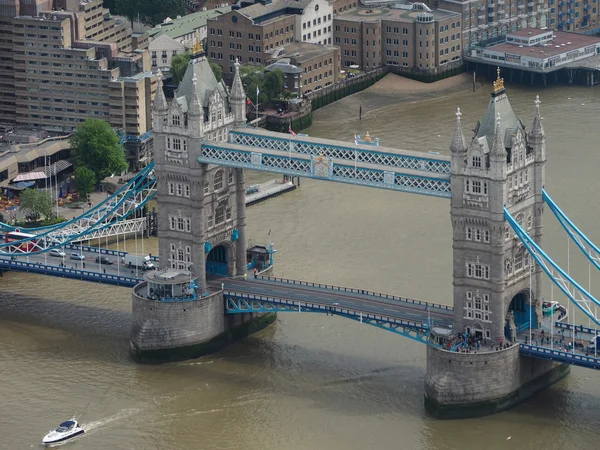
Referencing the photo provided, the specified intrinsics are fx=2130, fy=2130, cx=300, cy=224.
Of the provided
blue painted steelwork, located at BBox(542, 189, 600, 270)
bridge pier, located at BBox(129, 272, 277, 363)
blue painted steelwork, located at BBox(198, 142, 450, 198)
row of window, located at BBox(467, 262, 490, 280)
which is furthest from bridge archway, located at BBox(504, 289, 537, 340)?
bridge pier, located at BBox(129, 272, 277, 363)

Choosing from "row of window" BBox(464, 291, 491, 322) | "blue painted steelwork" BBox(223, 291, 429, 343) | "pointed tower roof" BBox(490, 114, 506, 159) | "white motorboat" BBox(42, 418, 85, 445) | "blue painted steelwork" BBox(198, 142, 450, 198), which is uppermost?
"pointed tower roof" BBox(490, 114, 506, 159)

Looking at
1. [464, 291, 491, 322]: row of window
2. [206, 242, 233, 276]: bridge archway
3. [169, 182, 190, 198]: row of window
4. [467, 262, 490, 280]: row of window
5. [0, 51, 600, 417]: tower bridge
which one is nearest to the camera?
[0, 51, 600, 417]: tower bridge

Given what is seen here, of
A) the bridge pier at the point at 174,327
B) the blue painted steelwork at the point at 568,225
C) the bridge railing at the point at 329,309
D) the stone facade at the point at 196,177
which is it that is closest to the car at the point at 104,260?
the stone facade at the point at 196,177

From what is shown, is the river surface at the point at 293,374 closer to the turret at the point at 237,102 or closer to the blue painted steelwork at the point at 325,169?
the blue painted steelwork at the point at 325,169

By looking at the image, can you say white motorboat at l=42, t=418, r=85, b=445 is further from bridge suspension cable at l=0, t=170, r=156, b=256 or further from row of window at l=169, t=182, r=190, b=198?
bridge suspension cable at l=0, t=170, r=156, b=256

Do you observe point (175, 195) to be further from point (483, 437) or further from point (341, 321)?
point (483, 437)

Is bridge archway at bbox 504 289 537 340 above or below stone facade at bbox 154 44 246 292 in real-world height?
below
